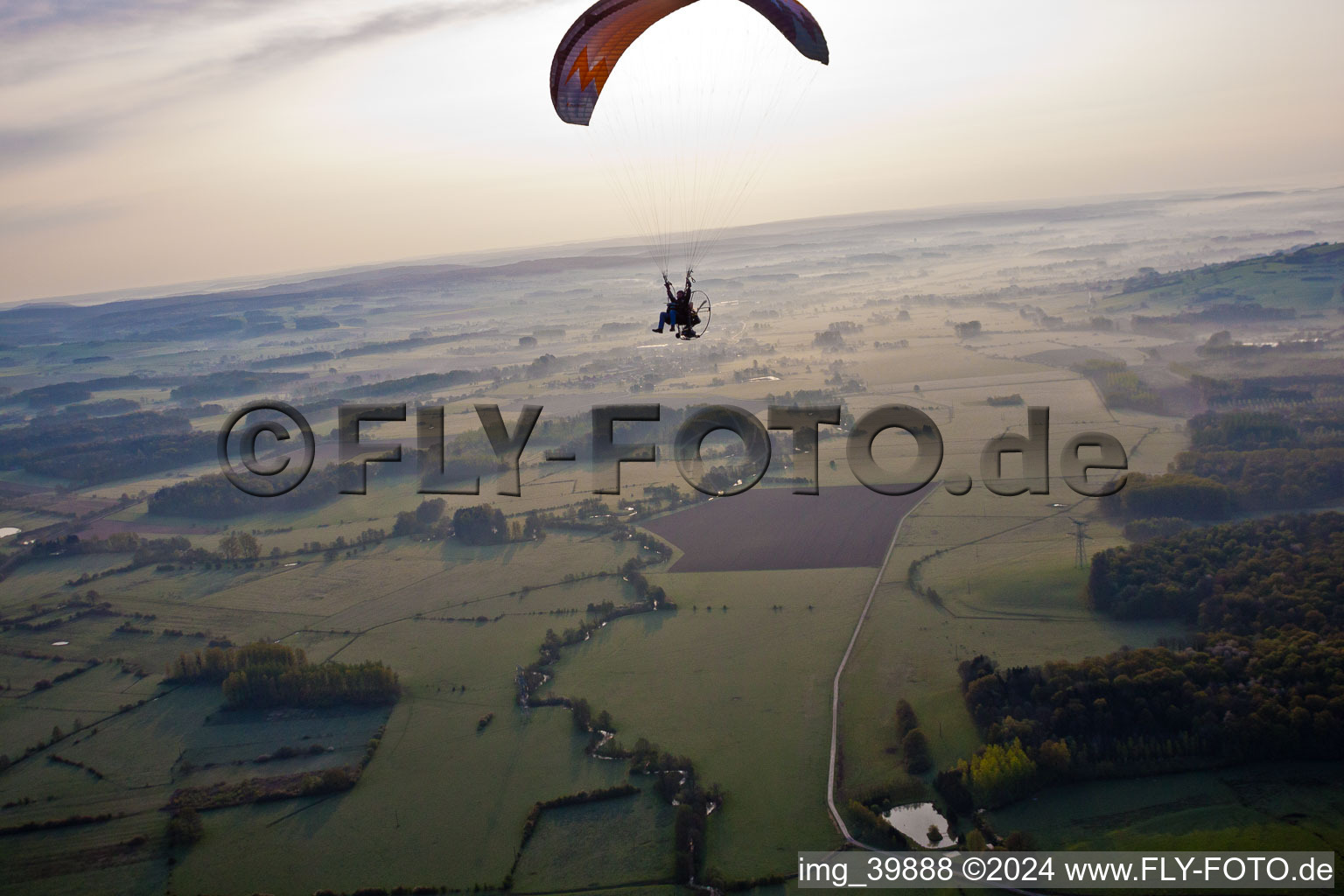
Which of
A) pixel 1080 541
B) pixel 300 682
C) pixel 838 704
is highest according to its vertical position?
pixel 1080 541

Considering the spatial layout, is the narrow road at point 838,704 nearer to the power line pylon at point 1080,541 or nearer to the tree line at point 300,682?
the power line pylon at point 1080,541

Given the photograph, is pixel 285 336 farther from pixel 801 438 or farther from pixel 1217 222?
pixel 1217 222

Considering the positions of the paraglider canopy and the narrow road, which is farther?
the narrow road

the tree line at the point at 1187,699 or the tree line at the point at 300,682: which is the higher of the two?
the tree line at the point at 1187,699

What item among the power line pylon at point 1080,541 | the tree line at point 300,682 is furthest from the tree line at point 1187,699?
the tree line at point 300,682

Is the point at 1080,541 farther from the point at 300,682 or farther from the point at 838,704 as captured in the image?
the point at 300,682

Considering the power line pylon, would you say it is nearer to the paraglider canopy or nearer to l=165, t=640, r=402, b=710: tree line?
the paraglider canopy

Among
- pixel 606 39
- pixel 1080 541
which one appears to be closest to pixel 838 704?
pixel 1080 541

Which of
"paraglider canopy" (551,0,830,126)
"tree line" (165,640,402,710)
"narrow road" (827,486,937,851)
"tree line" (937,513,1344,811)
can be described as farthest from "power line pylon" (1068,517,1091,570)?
"tree line" (165,640,402,710)
